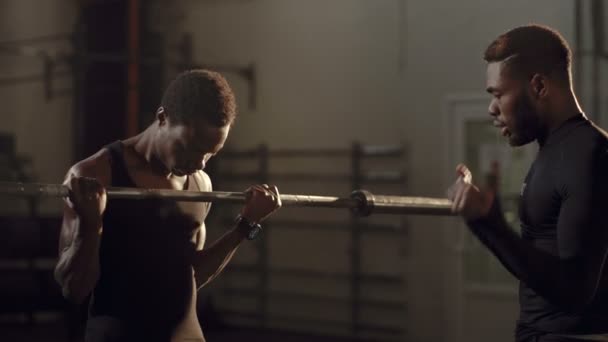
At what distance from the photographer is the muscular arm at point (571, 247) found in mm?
1786

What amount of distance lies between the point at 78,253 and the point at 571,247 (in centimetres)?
120

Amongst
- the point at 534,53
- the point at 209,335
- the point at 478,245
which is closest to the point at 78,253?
the point at 534,53

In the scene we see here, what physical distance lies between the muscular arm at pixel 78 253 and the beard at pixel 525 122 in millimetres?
1052

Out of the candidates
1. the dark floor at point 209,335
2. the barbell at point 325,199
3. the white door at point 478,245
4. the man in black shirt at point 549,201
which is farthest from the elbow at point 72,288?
the dark floor at point 209,335

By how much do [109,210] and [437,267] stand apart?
14.7 ft

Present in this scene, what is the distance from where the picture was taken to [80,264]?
212 cm

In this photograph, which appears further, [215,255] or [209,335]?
[209,335]

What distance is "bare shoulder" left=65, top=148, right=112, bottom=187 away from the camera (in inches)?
87.6

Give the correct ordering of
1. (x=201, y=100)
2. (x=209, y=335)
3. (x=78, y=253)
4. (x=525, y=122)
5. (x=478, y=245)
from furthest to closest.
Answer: (x=209, y=335)
(x=478, y=245)
(x=201, y=100)
(x=78, y=253)
(x=525, y=122)

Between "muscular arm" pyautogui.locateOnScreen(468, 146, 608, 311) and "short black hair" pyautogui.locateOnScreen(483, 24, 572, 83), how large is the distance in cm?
28

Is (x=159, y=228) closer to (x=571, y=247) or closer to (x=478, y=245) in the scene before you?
(x=571, y=247)

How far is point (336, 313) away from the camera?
7.09m

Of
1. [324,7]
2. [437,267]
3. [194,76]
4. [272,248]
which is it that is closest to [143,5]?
[324,7]

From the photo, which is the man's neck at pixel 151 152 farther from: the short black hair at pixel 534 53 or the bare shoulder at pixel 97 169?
the short black hair at pixel 534 53
